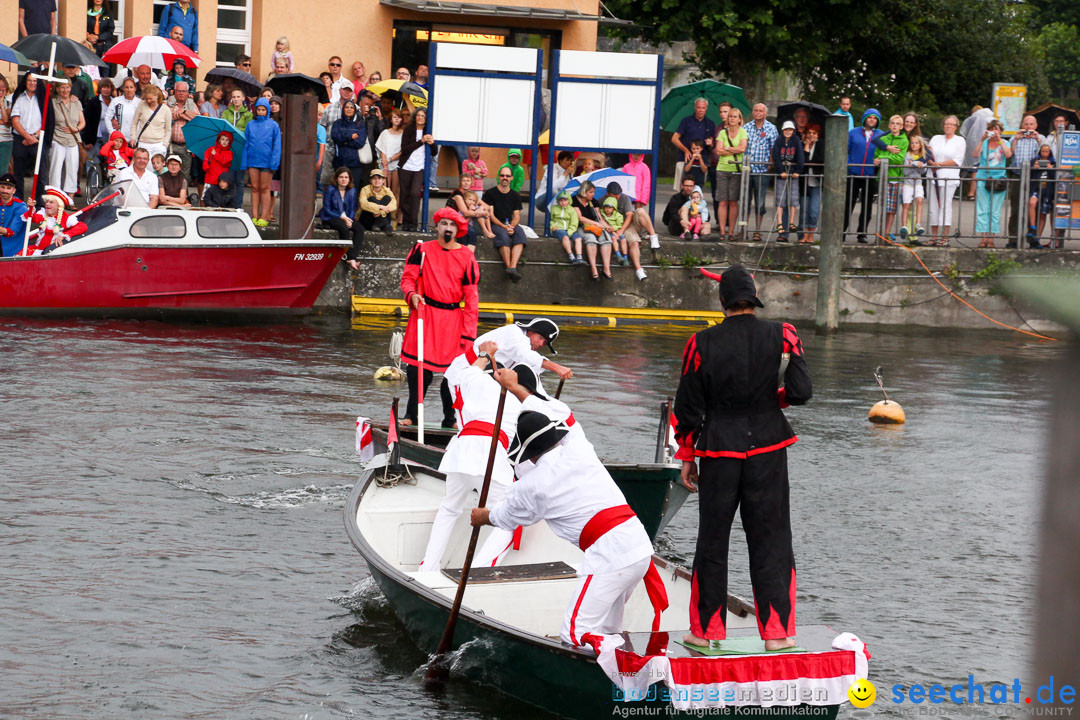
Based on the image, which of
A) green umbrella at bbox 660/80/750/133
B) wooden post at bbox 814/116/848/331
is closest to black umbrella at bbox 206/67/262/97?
green umbrella at bbox 660/80/750/133

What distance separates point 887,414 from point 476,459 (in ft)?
27.1

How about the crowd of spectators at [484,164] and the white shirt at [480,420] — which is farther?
the crowd of spectators at [484,164]

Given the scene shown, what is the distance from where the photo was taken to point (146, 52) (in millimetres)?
20641

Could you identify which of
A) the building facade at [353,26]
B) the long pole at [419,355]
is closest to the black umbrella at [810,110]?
the building facade at [353,26]

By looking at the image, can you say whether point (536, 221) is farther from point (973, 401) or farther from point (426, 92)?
point (973, 401)

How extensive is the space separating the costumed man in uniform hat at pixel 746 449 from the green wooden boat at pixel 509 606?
229 mm

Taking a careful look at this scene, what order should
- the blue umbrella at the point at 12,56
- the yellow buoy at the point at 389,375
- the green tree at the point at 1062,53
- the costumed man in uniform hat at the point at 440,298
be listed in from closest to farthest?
the costumed man in uniform hat at the point at 440,298
the yellow buoy at the point at 389,375
the blue umbrella at the point at 12,56
the green tree at the point at 1062,53

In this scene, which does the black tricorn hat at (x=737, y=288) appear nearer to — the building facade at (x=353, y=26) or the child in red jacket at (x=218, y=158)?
the child in red jacket at (x=218, y=158)

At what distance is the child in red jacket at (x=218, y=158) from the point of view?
19828 millimetres

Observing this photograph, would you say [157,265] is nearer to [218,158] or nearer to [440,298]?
[218,158]

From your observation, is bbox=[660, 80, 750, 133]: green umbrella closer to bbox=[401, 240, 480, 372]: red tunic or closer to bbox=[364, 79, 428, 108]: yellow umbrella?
bbox=[364, 79, 428, 108]: yellow umbrella

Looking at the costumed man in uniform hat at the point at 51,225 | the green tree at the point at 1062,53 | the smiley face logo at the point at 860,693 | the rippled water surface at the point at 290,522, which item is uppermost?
the green tree at the point at 1062,53

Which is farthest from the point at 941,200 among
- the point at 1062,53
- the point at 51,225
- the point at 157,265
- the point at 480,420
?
the point at 1062,53

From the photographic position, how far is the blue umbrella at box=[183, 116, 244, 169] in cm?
1983
